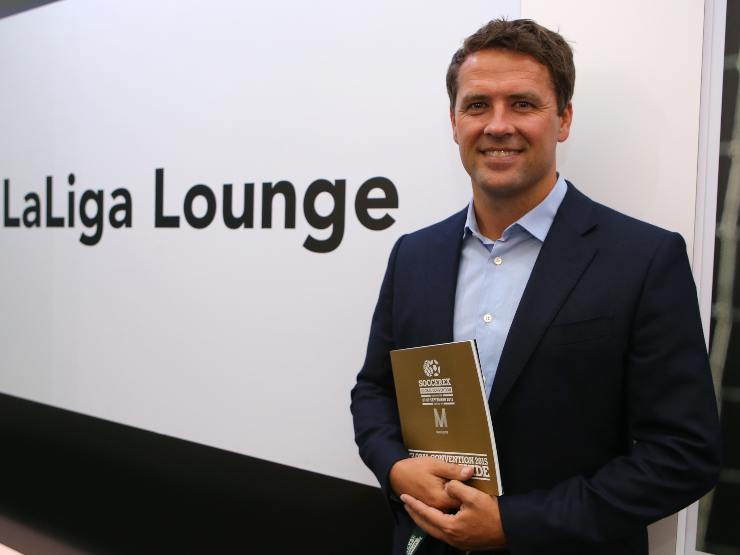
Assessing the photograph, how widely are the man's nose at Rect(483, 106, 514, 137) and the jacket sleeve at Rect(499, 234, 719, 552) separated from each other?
37cm

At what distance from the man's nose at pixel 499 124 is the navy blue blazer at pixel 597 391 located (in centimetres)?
18

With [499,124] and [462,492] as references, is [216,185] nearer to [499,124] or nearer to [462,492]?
[499,124]

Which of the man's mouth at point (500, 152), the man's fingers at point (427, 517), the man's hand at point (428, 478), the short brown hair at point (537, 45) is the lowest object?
the man's fingers at point (427, 517)

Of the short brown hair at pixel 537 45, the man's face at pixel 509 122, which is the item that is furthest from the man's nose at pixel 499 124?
the short brown hair at pixel 537 45

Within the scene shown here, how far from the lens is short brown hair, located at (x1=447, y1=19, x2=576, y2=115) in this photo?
128 cm

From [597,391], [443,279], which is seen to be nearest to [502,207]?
[443,279]

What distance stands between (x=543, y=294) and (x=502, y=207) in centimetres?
23

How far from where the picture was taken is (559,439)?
4.02 ft

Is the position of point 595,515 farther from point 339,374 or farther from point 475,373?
point 339,374

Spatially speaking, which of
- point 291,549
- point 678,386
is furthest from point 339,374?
point 678,386

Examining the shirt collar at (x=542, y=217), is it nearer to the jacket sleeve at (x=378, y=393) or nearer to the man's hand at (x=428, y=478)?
the jacket sleeve at (x=378, y=393)

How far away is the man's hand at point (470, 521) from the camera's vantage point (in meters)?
1.15

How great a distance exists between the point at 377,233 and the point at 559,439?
0.91m

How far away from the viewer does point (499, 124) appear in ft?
4.18
